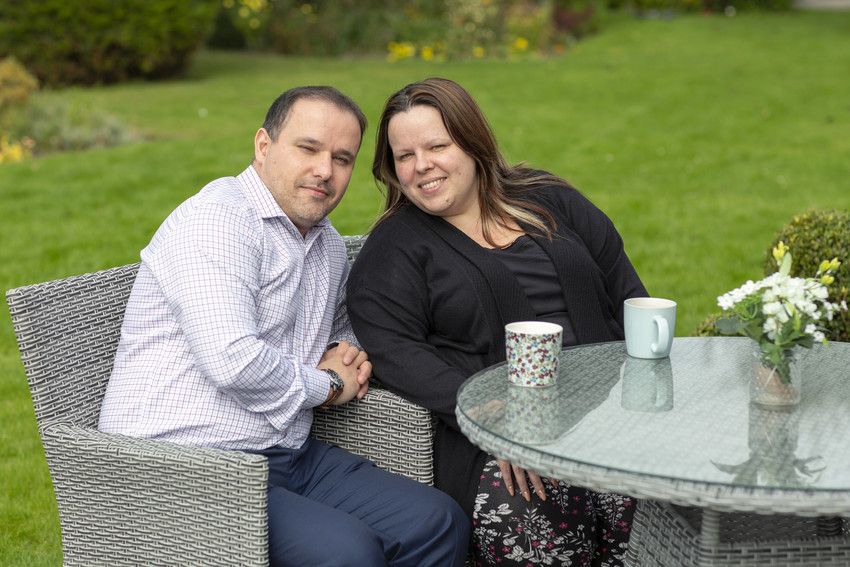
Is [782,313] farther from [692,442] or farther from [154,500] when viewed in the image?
[154,500]

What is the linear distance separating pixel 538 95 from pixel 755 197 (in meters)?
4.56

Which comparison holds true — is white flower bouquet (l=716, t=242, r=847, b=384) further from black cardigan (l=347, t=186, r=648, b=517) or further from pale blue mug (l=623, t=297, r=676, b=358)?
black cardigan (l=347, t=186, r=648, b=517)

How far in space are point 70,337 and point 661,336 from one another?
150 centimetres

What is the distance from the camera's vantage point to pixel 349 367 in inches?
126

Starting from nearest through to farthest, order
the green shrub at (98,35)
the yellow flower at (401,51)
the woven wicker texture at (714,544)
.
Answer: the woven wicker texture at (714,544) → the green shrub at (98,35) → the yellow flower at (401,51)

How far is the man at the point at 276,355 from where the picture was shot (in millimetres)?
2809

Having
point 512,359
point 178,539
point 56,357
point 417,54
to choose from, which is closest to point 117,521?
point 178,539

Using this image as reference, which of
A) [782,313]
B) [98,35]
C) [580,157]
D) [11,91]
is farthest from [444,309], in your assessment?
[98,35]

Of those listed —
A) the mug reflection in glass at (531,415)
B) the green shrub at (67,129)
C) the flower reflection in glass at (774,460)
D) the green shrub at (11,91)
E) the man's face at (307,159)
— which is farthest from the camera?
the green shrub at (11,91)

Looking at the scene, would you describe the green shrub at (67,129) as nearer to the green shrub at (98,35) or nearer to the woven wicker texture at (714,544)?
the green shrub at (98,35)


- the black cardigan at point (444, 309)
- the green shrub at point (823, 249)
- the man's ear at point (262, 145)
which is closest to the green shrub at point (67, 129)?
the green shrub at point (823, 249)

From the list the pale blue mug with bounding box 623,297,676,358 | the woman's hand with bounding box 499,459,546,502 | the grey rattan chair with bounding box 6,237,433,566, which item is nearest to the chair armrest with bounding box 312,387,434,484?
the grey rattan chair with bounding box 6,237,433,566

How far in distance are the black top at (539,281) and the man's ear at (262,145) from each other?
723 millimetres

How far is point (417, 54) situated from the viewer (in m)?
17.2
